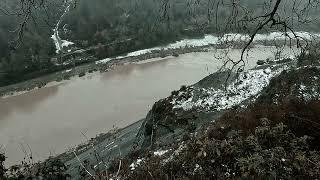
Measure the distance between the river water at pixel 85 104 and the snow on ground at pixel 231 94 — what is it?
5591 millimetres

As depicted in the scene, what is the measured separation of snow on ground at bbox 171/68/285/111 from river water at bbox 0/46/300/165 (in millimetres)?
5591

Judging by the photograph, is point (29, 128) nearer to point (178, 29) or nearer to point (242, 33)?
point (242, 33)

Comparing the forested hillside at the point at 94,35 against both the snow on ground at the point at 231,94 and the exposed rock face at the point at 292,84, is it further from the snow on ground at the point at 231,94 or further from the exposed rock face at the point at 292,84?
the exposed rock face at the point at 292,84

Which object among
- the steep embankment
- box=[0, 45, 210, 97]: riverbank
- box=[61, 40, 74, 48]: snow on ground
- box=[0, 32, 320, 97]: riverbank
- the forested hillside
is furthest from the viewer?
box=[61, 40, 74, 48]: snow on ground

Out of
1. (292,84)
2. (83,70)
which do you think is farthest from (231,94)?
(83,70)

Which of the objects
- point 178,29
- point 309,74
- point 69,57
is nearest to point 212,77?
point 309,74

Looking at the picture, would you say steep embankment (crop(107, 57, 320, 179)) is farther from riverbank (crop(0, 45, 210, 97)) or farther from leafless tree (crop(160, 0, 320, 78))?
riverbank (crop(0, 45, 210, 97))

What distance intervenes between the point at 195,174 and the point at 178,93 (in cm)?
1015

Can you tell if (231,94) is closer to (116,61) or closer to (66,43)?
(116,61)

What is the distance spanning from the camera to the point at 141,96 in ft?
74.2

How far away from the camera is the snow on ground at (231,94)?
12.8 metres

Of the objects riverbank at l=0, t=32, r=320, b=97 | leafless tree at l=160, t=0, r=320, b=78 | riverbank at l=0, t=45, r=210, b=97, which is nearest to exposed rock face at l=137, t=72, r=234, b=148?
leafless tree at l=160, t=0, r=320, b=78

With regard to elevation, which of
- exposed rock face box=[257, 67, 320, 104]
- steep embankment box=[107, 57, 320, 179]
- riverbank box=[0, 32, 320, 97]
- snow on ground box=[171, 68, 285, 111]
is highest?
steep embankment box=[107, 57, 320, 179]

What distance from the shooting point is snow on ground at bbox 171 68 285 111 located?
12759mm
